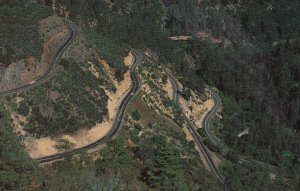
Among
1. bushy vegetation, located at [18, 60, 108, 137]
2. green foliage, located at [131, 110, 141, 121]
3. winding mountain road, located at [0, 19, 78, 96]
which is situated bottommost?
green foliage, located at [131, 110, 141, 121]

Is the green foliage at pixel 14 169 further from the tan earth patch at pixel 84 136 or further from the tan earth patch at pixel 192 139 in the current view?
the tan earth patch at pixel 192 139

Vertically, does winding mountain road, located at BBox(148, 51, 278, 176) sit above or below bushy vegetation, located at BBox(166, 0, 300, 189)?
above

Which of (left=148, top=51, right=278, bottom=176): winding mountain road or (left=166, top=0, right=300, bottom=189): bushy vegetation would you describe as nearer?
(left=148, top=51, right=278, bottom=176): winding mountain road

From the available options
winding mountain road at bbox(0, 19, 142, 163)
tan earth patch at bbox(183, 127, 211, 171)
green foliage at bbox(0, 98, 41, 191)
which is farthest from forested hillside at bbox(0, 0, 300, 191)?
tan earth patch at bbox(183, 127, 211, 171)

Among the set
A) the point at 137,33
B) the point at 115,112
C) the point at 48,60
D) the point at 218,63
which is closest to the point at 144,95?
the point at 115,112

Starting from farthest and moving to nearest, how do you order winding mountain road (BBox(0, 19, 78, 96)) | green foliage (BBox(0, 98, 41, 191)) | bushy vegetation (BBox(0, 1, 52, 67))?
bushy vegetation (BBox(0, 1, 52, 67)), winding mountain road (BBox(0, 19, 78, 96)), green foliage (BBox(0, 98, 41, 191))

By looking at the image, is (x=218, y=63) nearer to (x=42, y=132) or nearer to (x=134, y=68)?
(x=134, y=68)

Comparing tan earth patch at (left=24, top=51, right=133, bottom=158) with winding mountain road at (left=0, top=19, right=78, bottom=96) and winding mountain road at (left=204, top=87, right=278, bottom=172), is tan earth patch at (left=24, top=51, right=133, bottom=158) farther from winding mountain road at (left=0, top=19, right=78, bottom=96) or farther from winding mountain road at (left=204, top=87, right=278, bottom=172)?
winding mountain road at (left=204, top=87, right=278, bottom=172)

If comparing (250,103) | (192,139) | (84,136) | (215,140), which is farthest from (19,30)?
(250,103)

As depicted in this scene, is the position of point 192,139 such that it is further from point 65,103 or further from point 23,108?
→ point 23,108

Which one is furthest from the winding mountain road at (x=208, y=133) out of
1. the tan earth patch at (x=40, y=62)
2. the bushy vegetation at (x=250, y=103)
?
the tan earth patch at (x=40, y=62)

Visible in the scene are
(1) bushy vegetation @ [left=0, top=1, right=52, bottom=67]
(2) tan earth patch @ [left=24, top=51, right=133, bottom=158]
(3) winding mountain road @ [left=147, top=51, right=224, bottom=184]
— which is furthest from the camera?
(3) winding mountain road @ [left=147, top=51, right=224, bottom=184]
